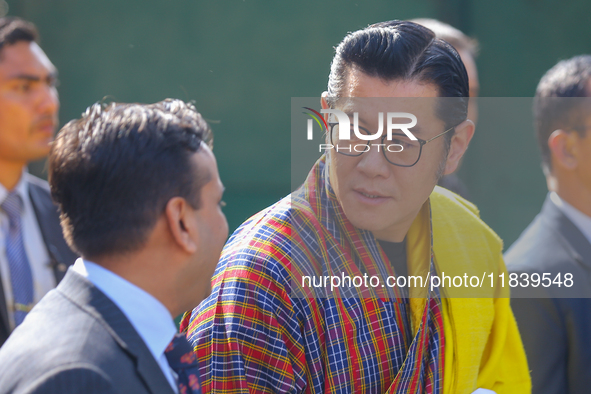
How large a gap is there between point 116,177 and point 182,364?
41 cm

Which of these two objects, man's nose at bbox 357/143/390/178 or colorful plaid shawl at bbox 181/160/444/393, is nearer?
colorful plaid shawl at bbox 181/160/444/393

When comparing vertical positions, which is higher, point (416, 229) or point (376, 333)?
point (416, 229)

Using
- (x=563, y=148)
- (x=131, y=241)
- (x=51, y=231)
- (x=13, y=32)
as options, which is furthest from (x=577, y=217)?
(x=13, y=32)

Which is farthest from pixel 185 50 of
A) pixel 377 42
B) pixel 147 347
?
pixel 147 347

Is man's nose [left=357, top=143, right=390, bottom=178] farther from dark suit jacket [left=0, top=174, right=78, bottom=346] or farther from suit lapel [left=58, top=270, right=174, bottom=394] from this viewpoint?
dark suit jacket [left=0, top=174, right=78, bottom=346]

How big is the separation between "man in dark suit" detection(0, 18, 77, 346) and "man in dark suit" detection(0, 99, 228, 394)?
1.23m

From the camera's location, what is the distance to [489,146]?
4566mm

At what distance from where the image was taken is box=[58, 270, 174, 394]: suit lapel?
1035mm

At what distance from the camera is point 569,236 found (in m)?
2.18

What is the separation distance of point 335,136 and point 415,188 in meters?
0.29

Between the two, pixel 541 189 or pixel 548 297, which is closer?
pixel 548 297

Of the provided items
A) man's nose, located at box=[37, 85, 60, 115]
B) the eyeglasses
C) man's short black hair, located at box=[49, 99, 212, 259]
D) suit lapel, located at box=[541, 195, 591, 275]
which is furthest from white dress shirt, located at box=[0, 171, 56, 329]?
suit lapel, located at box=[541, 195, 591, 275]

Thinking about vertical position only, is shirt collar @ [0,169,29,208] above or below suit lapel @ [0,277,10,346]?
above

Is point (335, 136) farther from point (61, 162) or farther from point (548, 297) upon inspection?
point (548, 297)
